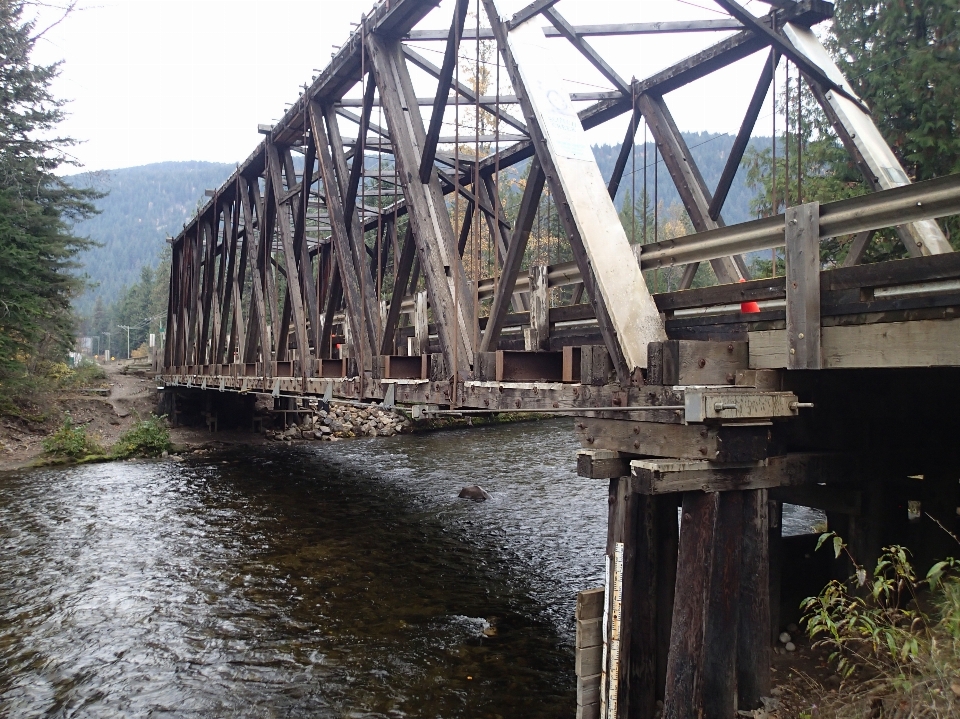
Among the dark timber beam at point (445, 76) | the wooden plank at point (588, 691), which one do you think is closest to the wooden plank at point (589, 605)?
the wooden plank at point (588, 691)

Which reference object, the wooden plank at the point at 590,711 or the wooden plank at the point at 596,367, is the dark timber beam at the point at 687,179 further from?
the wooden plank at the point at 590,711

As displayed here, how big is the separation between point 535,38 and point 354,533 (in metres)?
9.59

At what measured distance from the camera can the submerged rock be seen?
16375 millimetres

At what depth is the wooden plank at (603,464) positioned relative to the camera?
5852 millimetres

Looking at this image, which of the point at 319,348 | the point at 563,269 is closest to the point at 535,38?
the point at 563,269

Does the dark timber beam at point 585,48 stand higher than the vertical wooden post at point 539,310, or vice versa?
the dark timber beam at point 585,48

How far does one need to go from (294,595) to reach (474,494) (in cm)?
687

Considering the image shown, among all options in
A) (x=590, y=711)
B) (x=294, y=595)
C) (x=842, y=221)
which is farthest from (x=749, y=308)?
(x=294, y=595)

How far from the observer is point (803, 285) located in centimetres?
491

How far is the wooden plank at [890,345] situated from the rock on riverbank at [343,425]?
2435 cm

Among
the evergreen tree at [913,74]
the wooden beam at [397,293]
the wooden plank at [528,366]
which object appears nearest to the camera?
the wooden plank at [528,366]

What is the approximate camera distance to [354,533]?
13.6 meters

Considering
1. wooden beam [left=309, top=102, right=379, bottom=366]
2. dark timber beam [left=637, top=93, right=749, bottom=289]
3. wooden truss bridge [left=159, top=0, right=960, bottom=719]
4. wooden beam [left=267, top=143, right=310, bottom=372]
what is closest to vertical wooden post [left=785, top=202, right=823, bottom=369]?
wooden truss bridge [left=159, top=0, right=960, bottom=719]

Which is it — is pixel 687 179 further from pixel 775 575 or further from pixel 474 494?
pixel 474 494
